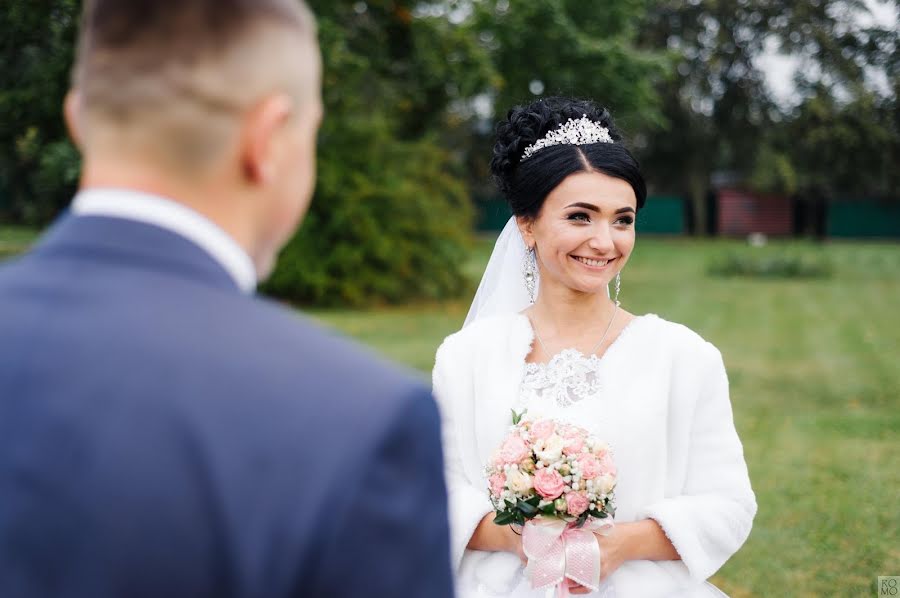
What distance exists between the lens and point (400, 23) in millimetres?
20500

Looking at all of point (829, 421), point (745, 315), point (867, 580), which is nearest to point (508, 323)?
point (867, 580)

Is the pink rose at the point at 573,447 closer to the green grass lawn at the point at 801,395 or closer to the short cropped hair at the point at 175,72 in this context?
the short cropped hair at the point at 175,72

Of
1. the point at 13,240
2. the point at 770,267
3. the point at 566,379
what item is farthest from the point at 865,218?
the point at 566,379

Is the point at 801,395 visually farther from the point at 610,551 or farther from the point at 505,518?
the point at 505,518

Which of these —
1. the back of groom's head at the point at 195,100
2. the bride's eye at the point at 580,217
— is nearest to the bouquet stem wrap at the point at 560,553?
the bride's eye at the point at 580,217

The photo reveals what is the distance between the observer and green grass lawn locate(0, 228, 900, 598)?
6.68m

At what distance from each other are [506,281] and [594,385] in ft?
2.51

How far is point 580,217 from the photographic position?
333 cm

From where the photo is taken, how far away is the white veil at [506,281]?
3.83m

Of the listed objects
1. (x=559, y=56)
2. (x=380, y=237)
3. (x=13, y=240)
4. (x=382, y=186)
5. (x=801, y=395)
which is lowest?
(x=380, y=237)

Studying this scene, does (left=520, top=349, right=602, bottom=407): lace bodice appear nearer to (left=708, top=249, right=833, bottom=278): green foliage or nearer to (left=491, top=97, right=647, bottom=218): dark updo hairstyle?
(left=491, top=97, right=647, bottom=218): dark updo hairstyle

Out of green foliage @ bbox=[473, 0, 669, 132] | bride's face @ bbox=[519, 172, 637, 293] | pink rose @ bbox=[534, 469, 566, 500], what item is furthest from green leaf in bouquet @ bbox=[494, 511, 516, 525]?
green foliage @ bbox=[473, 0, 669, 132]

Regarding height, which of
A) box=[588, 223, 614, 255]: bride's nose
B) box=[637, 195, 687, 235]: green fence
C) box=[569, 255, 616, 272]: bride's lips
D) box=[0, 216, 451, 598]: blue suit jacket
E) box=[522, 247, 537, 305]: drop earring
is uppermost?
box=[0, 216, 451, 598]: blue suit jacket

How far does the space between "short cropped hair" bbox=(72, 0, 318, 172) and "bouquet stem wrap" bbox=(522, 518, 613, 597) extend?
79.3 inches
